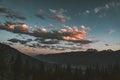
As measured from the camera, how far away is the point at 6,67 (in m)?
70.7

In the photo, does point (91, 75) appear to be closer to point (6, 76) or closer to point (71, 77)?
point (71, 77)

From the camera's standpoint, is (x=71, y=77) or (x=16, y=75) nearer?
(x=16, y=75)

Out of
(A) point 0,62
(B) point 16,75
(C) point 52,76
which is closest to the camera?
(A) point 0,62

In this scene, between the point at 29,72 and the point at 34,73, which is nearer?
the point at 29,72

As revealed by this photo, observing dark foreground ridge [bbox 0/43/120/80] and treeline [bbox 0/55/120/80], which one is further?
dark foreground ridge [bbox 0/43/120/80]

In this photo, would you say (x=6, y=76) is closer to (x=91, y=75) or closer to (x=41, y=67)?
(x=41, y=67)

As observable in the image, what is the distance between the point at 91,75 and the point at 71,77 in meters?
15.0

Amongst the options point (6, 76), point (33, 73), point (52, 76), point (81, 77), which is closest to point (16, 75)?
point (6, 76)

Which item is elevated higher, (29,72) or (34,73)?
(29,72)

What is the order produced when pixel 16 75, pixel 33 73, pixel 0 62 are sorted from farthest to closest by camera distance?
pixel 33 73
pixel 16 75
pixel 0 62

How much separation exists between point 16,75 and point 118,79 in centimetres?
6325

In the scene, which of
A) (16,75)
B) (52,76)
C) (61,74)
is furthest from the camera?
(61,74)

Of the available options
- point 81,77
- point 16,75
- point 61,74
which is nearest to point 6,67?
point 16,75

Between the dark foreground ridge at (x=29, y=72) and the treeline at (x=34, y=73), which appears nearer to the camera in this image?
the treeline at (x=34, y=73)
